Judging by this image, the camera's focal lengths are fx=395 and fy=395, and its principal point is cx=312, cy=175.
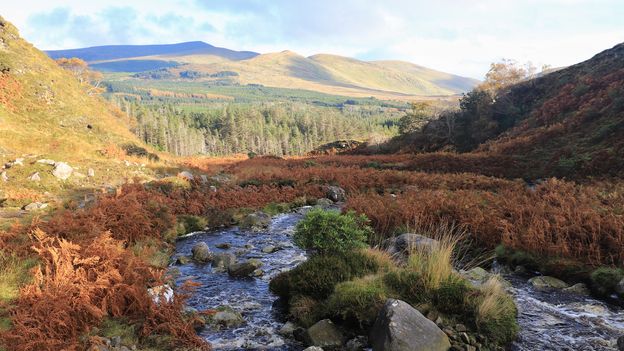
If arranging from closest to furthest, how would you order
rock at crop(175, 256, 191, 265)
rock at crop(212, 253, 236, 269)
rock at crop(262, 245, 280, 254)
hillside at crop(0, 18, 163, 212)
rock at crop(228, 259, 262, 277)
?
rock at crop(228, 259, 262, 277) → rock at crop(212, 253, 236, 269) → rock at crop(175, 256, 191, 265) → rock at crop(262, 245, 280, 254) → hillside at crop(0, 18, 163, 212)

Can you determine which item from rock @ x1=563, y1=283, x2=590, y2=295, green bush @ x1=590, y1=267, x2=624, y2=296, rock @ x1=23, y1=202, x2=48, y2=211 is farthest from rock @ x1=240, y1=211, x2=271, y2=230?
green bush @ x1=590, y1=267, x2=624, y2=296

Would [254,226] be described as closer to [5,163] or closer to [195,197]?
[195,197]

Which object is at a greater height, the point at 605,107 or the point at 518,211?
the point at 605,107

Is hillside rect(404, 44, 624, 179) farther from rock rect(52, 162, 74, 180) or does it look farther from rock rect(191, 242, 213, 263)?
rock rect(52, 162, 74, 180)

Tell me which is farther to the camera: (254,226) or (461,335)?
(254,226)

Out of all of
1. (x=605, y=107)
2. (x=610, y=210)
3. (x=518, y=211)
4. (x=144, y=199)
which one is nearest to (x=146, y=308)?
(x=144, y=199)

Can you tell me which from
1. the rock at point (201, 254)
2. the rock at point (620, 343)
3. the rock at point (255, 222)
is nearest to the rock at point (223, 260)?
the rock at point (201, 254)

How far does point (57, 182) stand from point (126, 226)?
8.34 m

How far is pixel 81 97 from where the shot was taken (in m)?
36.4

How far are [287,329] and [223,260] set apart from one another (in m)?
4.75

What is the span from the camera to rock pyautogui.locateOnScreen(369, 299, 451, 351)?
657cm

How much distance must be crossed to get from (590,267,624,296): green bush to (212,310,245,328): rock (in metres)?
8.22

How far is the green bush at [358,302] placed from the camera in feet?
25.3

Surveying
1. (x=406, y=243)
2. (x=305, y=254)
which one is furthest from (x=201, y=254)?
(x=406, y=243)
